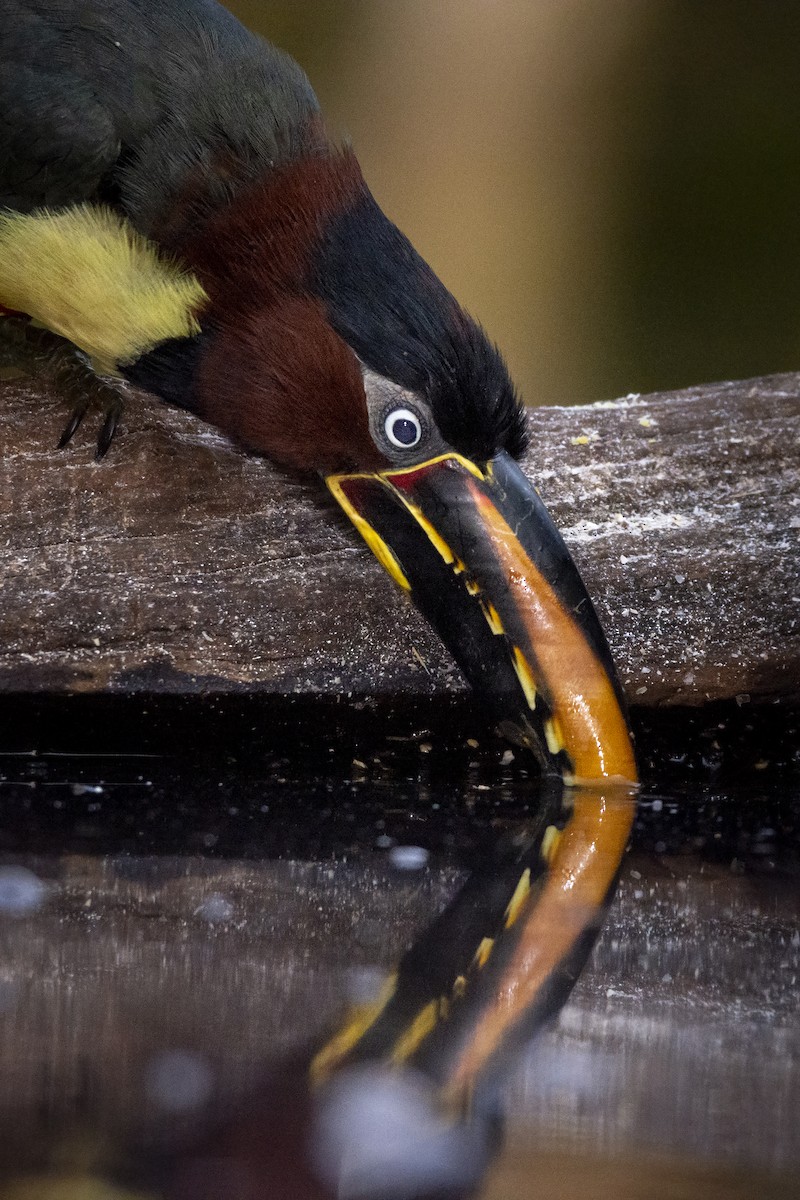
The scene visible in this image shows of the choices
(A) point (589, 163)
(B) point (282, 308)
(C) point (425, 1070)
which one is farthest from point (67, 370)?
(A) point (589, 163)

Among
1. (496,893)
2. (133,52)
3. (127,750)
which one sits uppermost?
(133,52)

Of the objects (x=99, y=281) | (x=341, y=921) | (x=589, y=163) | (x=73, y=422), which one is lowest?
(x=341, y=921)

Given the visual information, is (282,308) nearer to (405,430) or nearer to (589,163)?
(405,430)

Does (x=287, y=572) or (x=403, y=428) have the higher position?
(x=403, y=428)

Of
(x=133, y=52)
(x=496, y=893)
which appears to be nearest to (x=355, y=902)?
(x=496, y=893)

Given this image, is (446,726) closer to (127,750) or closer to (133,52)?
(127,750)

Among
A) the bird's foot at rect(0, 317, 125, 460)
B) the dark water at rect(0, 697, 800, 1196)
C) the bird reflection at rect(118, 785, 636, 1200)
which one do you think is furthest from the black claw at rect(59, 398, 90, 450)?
the bird reflection at rect(118, 785, 636, 1200)
